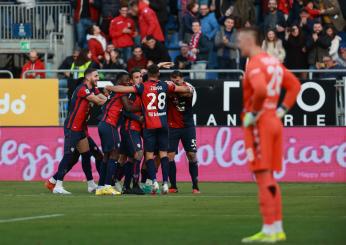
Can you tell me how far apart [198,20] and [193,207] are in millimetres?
13683

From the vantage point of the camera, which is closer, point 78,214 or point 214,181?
point 78,214

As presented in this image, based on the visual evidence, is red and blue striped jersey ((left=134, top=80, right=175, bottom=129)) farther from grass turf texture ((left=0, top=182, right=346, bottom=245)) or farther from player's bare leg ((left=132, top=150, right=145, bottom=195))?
grass turf texture ((left=0, top=182, right=346, bottom=245))

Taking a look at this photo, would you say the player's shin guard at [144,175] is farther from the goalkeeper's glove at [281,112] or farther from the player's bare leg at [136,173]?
the goalkeeper's glove at [281,112]

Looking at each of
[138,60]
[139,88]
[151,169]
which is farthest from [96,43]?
[139,88]

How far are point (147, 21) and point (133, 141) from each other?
30.6 ft

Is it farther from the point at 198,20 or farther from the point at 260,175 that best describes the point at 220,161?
the point at 260,175

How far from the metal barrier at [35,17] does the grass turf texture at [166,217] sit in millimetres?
10792

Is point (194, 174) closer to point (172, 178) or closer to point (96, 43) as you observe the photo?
→ point (172, 178)

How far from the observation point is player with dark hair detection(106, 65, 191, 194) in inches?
827

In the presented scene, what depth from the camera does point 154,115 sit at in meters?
21.2

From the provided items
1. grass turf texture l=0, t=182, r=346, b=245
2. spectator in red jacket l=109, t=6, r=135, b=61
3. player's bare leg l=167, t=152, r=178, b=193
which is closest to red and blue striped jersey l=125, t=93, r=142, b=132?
player's bare leg l=167, t=152, r=178, b=193

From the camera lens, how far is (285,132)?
26500 mm

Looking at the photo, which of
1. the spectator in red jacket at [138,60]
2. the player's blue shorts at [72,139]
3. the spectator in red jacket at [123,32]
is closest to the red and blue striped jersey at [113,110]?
the player's blue shorts at [72,139]

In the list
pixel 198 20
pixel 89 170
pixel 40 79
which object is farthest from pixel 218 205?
pixel 198 20
